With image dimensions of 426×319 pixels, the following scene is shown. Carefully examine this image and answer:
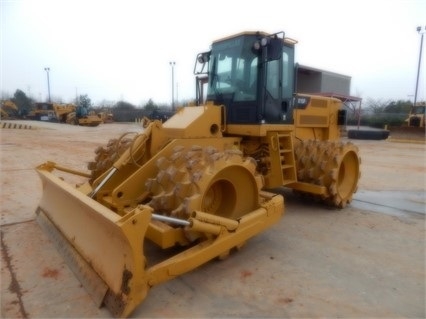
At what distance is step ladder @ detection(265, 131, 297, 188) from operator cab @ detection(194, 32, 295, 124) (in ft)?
0.89

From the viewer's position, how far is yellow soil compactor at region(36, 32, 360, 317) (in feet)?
9.45

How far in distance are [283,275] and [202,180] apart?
1303 mm

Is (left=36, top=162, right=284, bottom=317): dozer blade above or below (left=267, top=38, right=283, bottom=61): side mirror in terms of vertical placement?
below

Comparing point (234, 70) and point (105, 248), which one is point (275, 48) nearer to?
point (234, 70)

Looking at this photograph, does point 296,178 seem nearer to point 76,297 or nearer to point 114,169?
point 114,169

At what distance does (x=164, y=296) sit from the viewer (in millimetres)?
3014

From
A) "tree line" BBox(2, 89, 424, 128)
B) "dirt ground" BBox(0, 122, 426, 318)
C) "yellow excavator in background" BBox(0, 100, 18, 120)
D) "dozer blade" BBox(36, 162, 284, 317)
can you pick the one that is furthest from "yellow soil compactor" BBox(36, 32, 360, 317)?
"yellow excavator in background" BBox(0, 100, 18, 120)

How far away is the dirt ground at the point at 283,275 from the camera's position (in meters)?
2.84

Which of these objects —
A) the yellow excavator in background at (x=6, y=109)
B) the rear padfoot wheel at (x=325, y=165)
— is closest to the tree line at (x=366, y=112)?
the yellow excavator in background at (x=6, y=109)

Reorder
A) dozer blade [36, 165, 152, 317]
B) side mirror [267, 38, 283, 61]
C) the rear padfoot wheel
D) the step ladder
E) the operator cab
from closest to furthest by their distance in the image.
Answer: dozer blade [36, 165, 152, 317] → side mirror [267, 38, 283, 61] → the operator cab → the step ladder → the rear padfoot wheel

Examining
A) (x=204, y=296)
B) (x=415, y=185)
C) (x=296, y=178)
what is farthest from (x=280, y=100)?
(x=415, y=185)

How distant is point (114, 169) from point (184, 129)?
979mm

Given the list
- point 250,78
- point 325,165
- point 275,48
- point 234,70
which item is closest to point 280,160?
point 325,165

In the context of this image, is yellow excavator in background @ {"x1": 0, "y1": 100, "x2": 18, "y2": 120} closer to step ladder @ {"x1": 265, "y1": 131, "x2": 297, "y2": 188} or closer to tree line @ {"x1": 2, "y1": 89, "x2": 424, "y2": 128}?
tree line @ {"x1": 2, "y1": 89, "x2": 424, "y2": 128}
